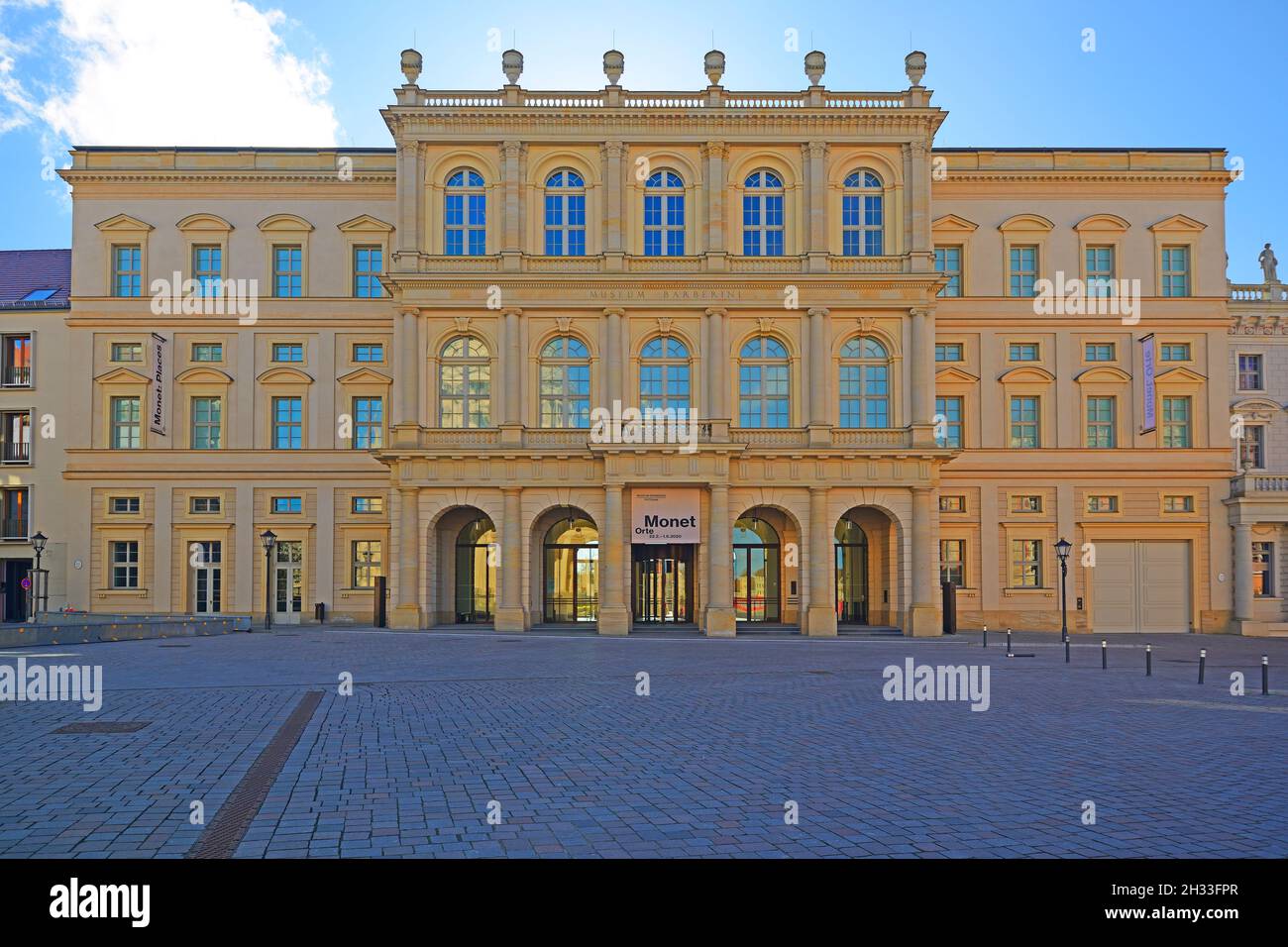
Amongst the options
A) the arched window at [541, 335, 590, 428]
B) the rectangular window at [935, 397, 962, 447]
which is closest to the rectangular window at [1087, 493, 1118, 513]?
the rectangular window at [935, 397, 962, 447]

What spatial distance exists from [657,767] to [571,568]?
102ft

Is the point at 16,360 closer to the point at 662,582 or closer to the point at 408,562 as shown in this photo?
the point at 408,562

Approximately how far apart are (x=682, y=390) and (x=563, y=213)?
812 cm

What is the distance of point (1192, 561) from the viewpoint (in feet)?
135

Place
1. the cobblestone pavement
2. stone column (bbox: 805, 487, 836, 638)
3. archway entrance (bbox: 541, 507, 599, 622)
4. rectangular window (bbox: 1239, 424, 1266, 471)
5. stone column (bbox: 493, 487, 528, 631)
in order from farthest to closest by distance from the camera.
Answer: rectangular window (bbox: 1239, 424, 1266, 471) → archway entrance (bbox: 541, 507, 599, 622) → stone column (bbox: 493, 487, 528, 631) → stone column (bbox: 805, 487, 836, 638) → the cobblestone pavement

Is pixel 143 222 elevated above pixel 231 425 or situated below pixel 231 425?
above

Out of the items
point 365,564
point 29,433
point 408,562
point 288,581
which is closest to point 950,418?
point 408,562

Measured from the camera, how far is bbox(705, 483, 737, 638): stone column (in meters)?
37.2

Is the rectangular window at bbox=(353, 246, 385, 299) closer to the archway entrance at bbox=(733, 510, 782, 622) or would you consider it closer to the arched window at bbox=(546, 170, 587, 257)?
the arched window at bbox=(546, 170, 587, 257)

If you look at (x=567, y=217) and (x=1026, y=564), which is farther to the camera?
(x=1026, y=564)

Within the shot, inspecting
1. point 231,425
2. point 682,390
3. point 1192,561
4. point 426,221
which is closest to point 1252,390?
point 1192,561

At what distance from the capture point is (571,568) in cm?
4150

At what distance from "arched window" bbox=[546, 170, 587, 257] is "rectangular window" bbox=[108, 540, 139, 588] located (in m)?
20.6

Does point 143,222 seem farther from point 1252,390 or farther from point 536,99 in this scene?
point 1252,390
